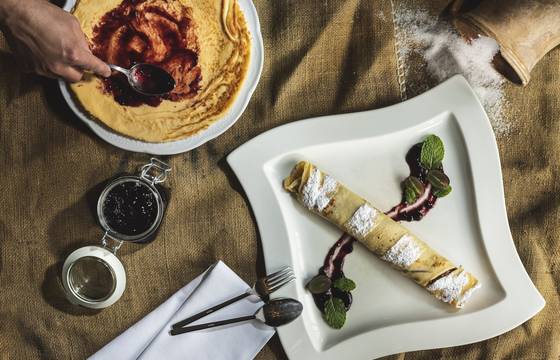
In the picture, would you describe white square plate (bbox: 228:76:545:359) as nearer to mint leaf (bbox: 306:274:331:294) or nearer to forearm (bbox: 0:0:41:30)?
mint leaf (bbox: 306:274:331:294)

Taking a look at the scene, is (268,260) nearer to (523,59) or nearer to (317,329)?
(317,329)

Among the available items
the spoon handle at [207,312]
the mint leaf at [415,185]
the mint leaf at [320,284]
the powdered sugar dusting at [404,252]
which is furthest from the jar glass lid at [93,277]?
the mint leaf at [415,185]

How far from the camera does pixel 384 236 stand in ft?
5.84

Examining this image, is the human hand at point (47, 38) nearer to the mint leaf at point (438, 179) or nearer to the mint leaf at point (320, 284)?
the mint leaf at point (320, 284)

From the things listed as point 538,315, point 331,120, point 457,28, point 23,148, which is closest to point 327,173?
point 331,120

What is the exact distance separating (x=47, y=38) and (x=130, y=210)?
0.57 m

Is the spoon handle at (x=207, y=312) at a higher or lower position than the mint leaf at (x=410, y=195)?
lower

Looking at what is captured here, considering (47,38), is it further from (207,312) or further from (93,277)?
(207,312)

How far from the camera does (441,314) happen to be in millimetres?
1839

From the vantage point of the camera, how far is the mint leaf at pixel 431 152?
1.83 meters

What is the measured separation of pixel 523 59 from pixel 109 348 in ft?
5.26

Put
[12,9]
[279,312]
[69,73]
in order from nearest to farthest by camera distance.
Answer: [12,9], [69,73], [279,312]

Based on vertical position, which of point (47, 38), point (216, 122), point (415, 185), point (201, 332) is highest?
point (47, 38)

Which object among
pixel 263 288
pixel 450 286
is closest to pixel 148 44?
pixel 263 288
